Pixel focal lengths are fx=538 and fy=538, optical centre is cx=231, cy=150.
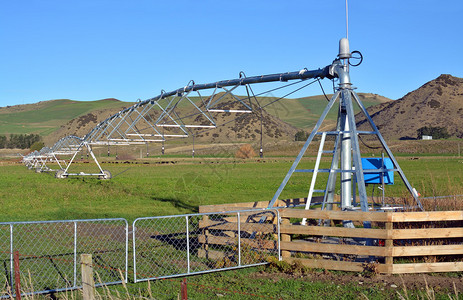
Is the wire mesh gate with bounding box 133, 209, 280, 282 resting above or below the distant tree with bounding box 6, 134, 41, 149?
below

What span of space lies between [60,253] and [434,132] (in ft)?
415

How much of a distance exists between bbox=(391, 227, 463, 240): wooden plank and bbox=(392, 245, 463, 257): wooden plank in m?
0.20

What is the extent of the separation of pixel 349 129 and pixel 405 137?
130 m

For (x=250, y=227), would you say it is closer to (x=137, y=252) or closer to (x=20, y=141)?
(x=137, y=252)

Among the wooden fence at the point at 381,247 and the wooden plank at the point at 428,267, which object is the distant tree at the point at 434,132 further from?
the wooden plank at the point at 428,267

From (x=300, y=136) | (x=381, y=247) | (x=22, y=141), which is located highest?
(x=22, y=141)

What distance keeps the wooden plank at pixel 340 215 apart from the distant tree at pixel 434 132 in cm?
12354

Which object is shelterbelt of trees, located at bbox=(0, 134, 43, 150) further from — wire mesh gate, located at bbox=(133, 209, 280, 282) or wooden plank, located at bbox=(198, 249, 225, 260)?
wooden plank, located at bbox=(198, 249, 225, 260)

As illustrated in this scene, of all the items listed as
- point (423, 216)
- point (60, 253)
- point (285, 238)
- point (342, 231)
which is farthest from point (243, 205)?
point (423, 216)

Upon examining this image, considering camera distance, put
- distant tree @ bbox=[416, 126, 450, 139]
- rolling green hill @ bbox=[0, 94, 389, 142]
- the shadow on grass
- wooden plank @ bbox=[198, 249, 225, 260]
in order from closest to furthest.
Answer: wooden plank @ bbox=[198, 249, 225, 260], the shadow on grass, distant tree @ bbox=[416, 126, 450, 139], rolling green hill @ bbox=[0, 94, 389, 142]

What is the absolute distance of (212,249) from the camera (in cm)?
1258

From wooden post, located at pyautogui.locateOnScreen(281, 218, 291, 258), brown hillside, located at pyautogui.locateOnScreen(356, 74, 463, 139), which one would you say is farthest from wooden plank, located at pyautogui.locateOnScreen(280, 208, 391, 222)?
brown hillside, located at pyautogui.locateOnScreen(356, 74, 463, 139)

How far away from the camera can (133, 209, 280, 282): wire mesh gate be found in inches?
416

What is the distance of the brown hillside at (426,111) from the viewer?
13700cm
